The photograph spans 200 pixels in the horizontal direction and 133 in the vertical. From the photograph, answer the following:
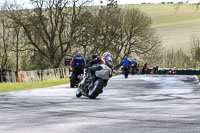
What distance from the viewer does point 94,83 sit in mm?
16469

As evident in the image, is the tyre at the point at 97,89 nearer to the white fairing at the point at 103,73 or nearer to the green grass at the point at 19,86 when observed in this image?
the white fairing at the point at 103,73

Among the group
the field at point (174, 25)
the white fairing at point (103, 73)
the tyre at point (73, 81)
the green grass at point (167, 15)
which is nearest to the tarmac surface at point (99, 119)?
the white fairing at point (103, 73)

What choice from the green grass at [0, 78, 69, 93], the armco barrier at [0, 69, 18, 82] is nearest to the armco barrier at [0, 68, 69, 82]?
the armco barrier at [0, 69, 18, 82]

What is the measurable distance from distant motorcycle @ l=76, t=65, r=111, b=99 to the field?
242 feet

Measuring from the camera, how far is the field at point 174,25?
96438 mm

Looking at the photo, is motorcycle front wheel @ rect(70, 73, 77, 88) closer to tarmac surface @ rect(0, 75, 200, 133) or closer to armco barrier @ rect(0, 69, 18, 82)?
tarmac surface @ rect(0, 75, 200, 133)

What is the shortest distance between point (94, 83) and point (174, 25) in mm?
96439

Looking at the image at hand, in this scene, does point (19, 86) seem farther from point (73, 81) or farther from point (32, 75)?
point (32, 75)

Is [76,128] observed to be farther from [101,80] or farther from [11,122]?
[101,80]

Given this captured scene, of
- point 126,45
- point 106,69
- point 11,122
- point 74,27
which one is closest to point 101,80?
point 106,69

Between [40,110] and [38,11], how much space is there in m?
47.6

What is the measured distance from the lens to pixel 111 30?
6644 cm

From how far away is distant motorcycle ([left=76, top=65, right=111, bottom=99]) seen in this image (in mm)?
16031

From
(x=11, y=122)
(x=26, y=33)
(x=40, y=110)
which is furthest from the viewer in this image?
(x=26, y=33)
